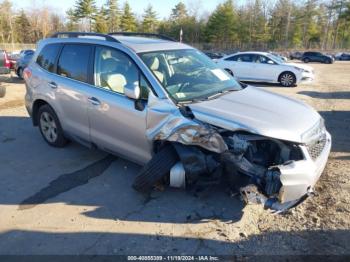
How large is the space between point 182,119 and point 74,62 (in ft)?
7.78

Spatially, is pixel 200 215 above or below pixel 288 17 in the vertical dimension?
below

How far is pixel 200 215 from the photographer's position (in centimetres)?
398

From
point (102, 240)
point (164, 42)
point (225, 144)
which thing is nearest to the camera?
point (102, 240)

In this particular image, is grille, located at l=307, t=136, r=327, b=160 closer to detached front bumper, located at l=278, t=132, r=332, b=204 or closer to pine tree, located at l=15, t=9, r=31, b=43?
detached front bumper, located at l=278, t=132, r=332, b=204

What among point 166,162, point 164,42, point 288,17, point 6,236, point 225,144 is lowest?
point 6,236

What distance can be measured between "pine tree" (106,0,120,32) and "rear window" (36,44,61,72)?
77.8m

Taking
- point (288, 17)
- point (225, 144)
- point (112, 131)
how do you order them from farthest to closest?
point (288, 17) → point (112, 131) → point (225, 144)

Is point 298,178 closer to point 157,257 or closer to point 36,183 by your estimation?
point 157,257

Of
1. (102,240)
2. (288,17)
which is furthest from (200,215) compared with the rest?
(288,17)

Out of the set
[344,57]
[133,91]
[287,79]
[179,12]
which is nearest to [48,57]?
[133,91]

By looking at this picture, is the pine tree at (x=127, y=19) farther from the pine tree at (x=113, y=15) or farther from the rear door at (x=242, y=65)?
the rear door at (x=242, y=65)

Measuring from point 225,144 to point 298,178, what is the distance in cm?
84

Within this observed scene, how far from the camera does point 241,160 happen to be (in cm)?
373

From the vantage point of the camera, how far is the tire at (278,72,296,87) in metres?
15.5
